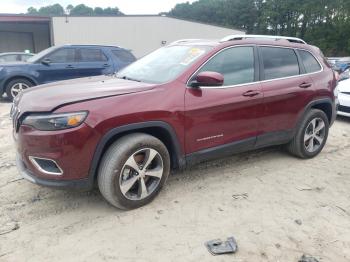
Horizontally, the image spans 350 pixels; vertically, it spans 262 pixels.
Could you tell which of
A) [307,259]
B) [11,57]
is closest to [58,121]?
[307,259]

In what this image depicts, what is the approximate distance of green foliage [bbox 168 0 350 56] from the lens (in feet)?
158

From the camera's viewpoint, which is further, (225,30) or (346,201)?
(225,30)

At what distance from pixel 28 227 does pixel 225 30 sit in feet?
92.6

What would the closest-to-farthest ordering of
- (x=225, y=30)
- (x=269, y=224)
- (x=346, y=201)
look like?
(x=269, y=224)
(x=346, y=201)
(x=225, y=30)

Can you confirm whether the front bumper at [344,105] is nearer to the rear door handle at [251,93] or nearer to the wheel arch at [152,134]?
the rear door handle at [251,93]

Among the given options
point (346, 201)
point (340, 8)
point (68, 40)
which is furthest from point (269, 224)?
point (340, 8)

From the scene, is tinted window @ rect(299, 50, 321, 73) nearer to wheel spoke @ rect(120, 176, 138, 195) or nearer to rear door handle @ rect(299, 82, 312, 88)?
rear door handle @ rect(299, 82, 312, 88)

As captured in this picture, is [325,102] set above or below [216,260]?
above

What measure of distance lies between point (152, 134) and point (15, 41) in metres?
27.9

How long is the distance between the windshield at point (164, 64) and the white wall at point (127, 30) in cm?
2063

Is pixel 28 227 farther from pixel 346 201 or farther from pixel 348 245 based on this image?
pixel 346 201

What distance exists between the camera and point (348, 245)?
10.0 ft

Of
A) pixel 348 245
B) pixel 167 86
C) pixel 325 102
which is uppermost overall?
pixel 167 86

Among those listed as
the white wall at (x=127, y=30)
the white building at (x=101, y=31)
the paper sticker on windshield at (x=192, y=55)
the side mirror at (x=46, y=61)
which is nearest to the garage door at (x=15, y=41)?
the white building at (x=101, y=31)
